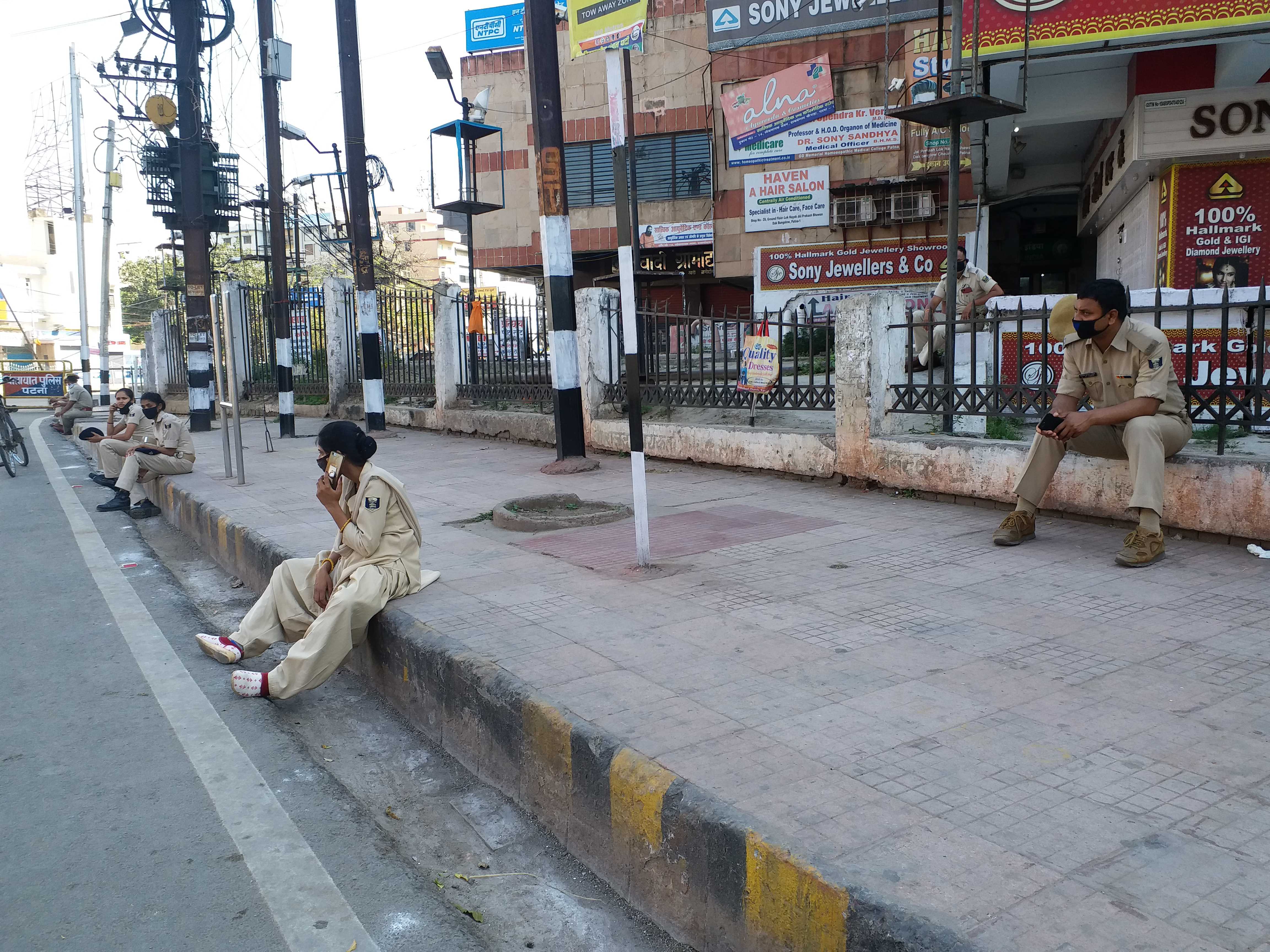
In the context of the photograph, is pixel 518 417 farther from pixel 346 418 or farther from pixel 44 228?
pixel 44 228

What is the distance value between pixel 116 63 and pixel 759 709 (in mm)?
20340

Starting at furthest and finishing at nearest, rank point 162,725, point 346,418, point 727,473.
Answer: point 346,418, point 727,473, point 162,725

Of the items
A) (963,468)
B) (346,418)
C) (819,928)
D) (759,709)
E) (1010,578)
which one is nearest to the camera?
(819,928)

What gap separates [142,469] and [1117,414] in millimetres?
9002

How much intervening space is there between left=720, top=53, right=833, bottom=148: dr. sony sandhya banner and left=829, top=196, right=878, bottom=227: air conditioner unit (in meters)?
1.81

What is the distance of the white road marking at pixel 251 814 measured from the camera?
265 centimetres

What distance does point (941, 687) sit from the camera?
3.36 metres

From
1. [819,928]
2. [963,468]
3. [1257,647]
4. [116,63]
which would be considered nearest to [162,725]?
[819,928]

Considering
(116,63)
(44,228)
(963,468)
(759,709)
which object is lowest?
(759,709)

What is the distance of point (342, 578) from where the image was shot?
183 inches

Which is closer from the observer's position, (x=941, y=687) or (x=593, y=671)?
(x=941, y=687)

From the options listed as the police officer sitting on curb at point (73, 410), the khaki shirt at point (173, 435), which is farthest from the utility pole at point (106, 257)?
the khaki shirt at point (173, 435)

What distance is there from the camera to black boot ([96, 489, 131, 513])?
990 centimetres

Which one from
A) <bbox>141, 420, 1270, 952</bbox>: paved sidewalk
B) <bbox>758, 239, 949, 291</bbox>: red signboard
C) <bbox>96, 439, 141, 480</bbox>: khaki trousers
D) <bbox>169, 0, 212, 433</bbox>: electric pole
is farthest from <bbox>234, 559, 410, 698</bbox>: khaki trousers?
<bbox>758, 239, 949, 291</bbox>: red signboard
